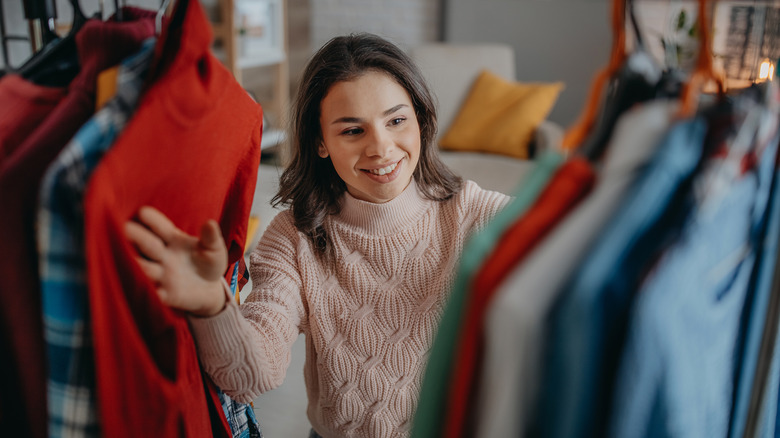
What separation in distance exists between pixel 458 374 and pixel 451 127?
296 cm

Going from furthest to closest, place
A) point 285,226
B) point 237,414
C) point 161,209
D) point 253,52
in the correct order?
1. point 253,52
2. point 285,226
3. point 237,414
4. point 161,209

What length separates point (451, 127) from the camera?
10.9ft

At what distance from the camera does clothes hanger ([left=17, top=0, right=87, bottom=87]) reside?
64cm

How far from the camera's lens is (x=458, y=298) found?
17.6 inches

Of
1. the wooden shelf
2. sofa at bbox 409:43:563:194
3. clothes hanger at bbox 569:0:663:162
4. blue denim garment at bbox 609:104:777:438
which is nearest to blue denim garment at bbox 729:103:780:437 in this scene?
blue denim garment at bbox 609:104:777:438

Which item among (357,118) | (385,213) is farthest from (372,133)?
(385,213)

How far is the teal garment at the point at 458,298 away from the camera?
432 millimetres

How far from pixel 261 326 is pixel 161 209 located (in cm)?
32

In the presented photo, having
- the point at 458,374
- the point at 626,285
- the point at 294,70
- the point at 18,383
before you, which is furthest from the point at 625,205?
the point at 294,70

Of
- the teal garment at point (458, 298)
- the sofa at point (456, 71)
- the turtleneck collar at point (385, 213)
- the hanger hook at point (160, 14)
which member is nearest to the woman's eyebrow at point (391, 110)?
the turtleneck collar at point (385, 213)

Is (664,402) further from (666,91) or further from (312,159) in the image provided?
(312,159)

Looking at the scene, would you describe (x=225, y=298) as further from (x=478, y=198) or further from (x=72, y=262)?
(x=478, y=198)

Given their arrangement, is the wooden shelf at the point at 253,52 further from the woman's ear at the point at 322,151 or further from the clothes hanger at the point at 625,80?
the clothes hanger at the point at 625,80

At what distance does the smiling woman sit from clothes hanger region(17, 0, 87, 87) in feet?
1.35
